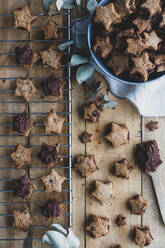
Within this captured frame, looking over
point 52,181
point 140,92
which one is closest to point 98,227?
point 52,181

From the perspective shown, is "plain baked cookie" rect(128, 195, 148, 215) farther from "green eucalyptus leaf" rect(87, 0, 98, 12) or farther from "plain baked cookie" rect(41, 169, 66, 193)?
"green eucalyptus leaf" rect(87, 0, 98, 12)

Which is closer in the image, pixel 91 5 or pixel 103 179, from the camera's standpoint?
pixel 91 5

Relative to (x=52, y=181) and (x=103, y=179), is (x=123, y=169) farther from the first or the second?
(x=52, y=181)

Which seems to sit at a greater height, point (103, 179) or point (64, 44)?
point (64, 44)

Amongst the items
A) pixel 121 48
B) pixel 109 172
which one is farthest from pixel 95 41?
pixel 109 172

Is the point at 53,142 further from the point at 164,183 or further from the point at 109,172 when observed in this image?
the point at 164,183

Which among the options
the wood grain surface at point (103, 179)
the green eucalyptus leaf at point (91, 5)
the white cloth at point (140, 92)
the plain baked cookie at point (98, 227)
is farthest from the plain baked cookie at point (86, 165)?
the green eucalyptus leaf at point (91, 5)

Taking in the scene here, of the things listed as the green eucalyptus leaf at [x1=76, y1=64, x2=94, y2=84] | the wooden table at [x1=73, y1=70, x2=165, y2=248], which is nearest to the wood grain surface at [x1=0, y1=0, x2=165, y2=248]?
the wooden table at [x1=73, y1=70, x2=165, y2=248]
